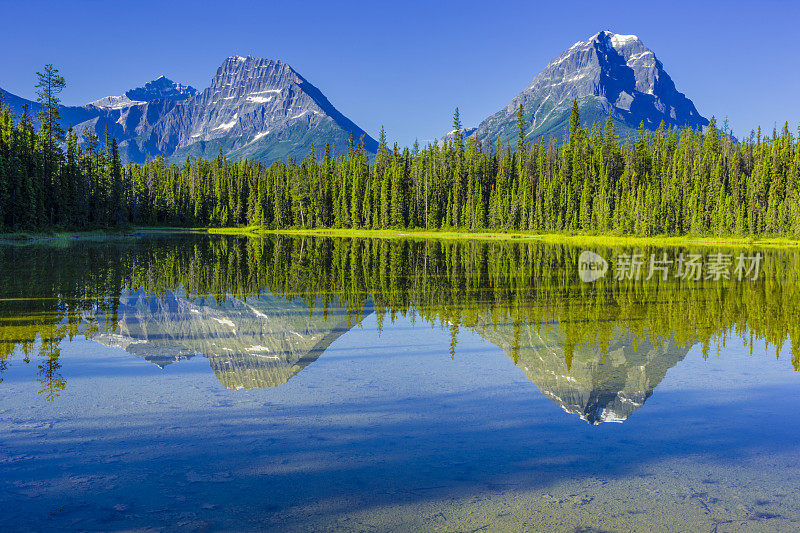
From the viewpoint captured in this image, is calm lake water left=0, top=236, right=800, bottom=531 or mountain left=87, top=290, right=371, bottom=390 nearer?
calm lake water left=0, top=236, right=800, bottom=531

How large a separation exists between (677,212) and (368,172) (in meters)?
59.7

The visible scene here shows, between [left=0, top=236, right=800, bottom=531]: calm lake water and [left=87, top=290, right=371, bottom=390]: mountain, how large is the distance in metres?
0.08

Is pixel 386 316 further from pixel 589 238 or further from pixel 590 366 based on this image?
pixel 589 238

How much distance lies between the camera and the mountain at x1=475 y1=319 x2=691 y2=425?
8.90 m

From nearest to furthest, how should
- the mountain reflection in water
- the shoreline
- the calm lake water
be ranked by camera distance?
1. the calm lake water
2. the mountain reflection in water
3. the shoreline

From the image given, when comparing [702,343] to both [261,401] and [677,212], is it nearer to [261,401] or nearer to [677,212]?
[261,401]

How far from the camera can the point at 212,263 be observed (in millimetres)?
33125

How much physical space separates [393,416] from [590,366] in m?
4.74

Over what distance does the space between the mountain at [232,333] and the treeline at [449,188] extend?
50.4m

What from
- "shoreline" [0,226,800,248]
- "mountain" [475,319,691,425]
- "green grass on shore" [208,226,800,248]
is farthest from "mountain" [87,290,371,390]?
"green grass on shore" [208,226,800,248]

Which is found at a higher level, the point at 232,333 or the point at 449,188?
the point at 449,188

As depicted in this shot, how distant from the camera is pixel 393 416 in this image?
8.23m

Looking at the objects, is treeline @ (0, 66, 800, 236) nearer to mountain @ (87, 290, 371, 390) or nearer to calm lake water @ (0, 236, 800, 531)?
mountain @ (87, 290, 371, 390)

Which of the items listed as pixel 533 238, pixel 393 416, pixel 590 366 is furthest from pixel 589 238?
pixel 393 416
